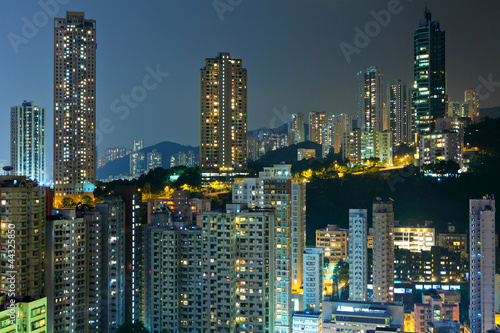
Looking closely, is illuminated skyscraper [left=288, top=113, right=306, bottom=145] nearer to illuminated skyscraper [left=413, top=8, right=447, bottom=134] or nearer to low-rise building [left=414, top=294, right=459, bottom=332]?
illuminated skyscraper [left=413, top=8, right=447, bottom=134]

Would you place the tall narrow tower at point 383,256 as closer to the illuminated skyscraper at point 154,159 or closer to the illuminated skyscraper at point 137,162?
the illuminated skyscraper at point 137,162

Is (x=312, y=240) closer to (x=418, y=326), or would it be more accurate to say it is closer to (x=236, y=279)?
(x=418, y=326)

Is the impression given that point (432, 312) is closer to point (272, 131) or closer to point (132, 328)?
point (132, 328)

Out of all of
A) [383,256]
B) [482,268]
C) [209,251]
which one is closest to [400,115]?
[383,256]

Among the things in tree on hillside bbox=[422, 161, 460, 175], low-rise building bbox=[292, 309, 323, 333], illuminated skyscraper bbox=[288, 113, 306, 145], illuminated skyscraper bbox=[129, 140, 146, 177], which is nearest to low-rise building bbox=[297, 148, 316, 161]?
illuminated skyscraper bbox=[288, 113, 306, 145]

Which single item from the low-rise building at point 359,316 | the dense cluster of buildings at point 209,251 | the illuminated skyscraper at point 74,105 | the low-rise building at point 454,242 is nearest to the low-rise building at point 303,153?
the dense cluster of buildings at point 209,251

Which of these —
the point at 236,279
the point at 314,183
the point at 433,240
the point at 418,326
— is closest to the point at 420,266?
the point at 433,240

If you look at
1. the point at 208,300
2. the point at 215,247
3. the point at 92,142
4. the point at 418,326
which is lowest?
the point at 418,326
